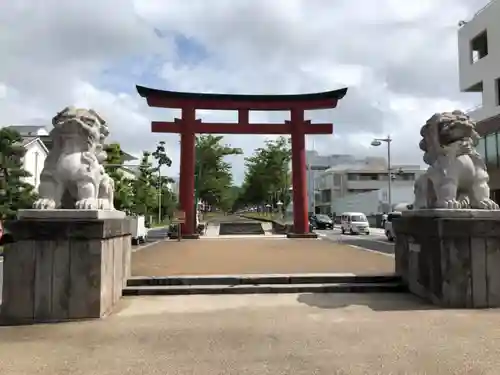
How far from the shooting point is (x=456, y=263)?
21.5ft

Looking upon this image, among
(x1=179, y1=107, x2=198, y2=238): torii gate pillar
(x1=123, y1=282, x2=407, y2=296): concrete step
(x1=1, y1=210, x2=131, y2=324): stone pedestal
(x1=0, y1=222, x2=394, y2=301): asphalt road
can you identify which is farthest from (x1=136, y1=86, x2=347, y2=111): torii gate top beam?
(x1=1, y1=210, x2=131, y2=324): stone pedestal

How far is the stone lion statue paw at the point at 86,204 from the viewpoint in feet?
21.5

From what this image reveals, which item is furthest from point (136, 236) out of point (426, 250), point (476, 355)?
point (476, 355)

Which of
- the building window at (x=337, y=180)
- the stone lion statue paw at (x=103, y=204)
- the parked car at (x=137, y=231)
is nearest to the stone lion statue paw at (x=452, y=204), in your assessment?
the stone lion statue paw at (x=103, y=204)

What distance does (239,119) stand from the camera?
79.4 ft

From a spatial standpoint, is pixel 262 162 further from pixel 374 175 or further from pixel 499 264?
pixel 499 264

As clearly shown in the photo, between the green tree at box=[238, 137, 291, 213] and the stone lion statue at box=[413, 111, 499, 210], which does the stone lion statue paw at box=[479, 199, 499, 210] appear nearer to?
the stone lion statue at box=[413, 111, 499, 210]

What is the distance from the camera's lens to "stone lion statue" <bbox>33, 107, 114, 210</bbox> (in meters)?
6.77

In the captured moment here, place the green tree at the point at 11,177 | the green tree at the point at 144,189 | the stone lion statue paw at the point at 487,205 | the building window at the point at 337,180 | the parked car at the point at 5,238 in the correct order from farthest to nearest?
the building window at the point at 337,180, the green tree at the point at 144,189, the green tree at the point at 11,177, the stone lion statue paw at the point at 487,205, the parked car at the point at 5,238

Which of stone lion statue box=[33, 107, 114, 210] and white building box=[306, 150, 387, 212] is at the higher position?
white building box=[306, 150, 387, 212]

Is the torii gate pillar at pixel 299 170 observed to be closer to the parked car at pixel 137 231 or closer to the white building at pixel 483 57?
the parked car at pixel 137 231

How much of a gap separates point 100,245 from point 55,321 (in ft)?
3.60

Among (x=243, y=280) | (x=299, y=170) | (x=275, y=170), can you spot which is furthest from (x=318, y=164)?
(x=243, y=280)

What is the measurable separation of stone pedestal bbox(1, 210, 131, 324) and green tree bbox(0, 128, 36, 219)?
52.2 ft
